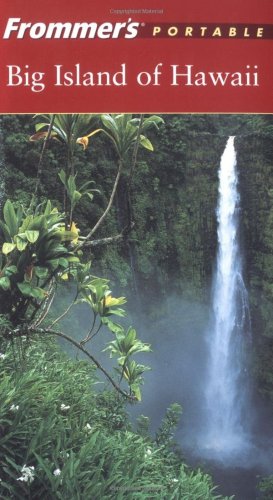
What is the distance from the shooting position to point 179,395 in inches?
284

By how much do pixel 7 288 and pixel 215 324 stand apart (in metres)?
5.24

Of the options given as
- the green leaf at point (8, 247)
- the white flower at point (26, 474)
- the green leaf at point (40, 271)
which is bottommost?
the white flower at point (26, 474)

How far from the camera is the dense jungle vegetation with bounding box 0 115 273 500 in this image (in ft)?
6.14

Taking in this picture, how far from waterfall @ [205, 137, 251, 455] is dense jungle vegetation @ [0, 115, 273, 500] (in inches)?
5.5

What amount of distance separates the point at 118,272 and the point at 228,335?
2.29 metres

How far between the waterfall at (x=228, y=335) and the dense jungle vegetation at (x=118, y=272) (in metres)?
0.14

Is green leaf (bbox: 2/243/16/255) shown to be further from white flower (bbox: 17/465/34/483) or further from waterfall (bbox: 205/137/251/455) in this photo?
waterfall (bbox: 205/137/251/455)

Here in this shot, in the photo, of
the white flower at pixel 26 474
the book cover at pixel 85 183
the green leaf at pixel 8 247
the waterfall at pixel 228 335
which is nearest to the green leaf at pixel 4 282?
the book cover at pixel 85 183

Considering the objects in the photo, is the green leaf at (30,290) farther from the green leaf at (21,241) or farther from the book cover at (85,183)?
the green leaf at (21,241)

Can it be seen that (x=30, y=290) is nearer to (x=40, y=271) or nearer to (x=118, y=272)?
(x=40, y=271)

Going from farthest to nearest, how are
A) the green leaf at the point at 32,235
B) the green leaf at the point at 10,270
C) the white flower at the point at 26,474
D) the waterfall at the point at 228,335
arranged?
the waterfall at the point at 228,335 < the green leaf at the point at 10,270 < the green leaf at the point at 32,235 < the white flower at the point at 26,474

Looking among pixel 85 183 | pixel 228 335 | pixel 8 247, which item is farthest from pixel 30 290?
pixel 228 335

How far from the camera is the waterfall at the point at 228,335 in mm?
6844

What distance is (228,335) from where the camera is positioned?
23.4 ft
